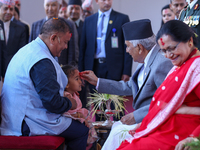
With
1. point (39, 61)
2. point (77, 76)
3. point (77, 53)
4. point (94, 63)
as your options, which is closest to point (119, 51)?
point (94, 63)

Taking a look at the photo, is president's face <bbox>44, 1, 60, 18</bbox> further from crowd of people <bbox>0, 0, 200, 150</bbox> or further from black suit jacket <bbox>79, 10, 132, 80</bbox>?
crowd of people <bbox>0, 0, 200, 150</bbox>

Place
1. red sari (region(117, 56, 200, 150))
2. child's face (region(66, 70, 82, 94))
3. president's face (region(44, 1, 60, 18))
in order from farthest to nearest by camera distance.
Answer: president's face (region(44, 1, 60, 18)), child's face (region(66, 70, 82, 94)), red sari (region(117, 56, 200, 150))

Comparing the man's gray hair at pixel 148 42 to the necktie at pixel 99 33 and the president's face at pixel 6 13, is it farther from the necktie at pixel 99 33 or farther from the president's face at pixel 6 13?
the president's face at pixel 6 13

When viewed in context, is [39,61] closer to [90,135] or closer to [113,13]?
[90,135]

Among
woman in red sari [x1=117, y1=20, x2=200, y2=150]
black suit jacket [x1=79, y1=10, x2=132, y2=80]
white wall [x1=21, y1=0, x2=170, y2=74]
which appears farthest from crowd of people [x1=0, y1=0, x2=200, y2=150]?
white wall [x1=21, y1=0, x2=170, y2=74]

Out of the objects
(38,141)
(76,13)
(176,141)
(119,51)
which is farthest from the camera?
(76,13)

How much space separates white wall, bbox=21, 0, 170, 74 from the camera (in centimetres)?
710

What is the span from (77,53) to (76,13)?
3.28 ft

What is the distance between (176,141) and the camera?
142 centimetres

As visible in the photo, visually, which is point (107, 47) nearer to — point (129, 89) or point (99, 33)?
point (99, 33)

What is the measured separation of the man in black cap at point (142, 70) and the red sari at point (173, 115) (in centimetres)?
37

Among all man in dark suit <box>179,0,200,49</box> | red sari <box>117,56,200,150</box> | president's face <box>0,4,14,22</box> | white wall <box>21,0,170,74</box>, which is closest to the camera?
red sari <box>117,56,200,150</box>

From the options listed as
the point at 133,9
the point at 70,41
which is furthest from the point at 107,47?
the point at 133,9

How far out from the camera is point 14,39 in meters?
4.29
